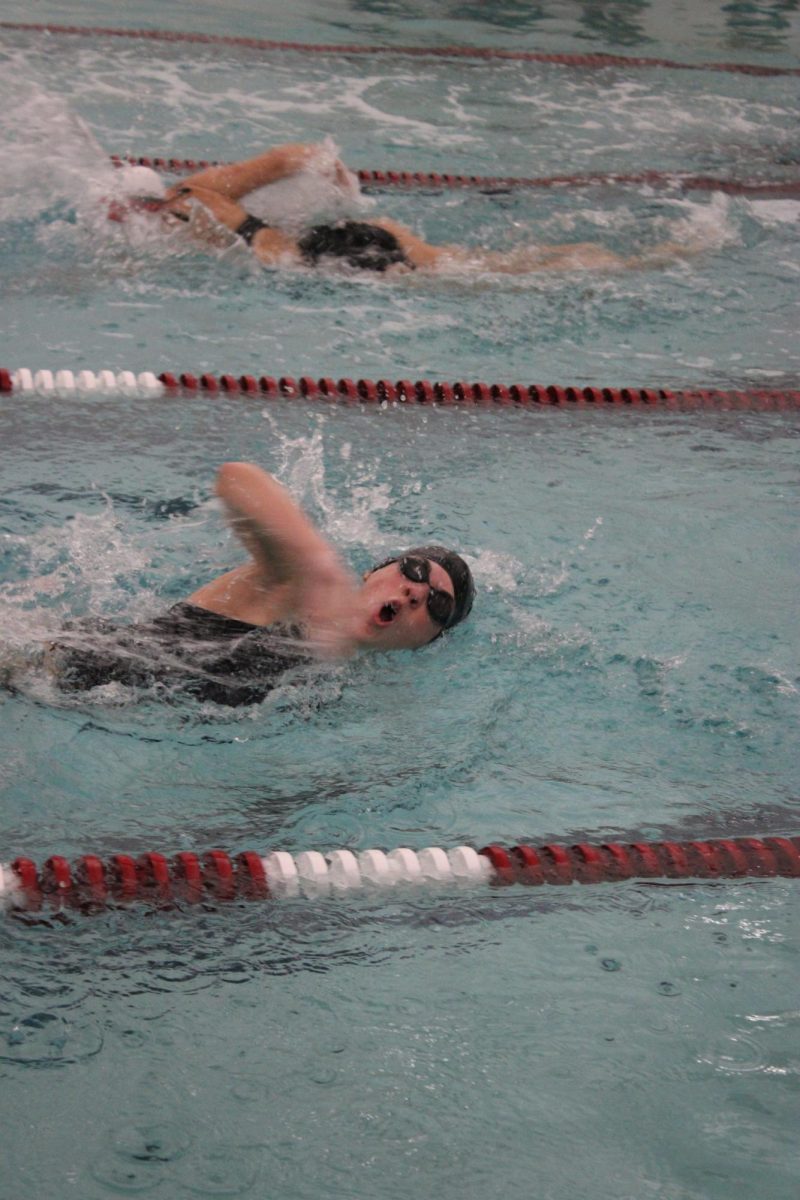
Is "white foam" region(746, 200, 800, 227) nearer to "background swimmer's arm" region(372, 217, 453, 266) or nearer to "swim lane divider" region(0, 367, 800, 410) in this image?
"background swimmer's arm" region(372, 217, 453, 266)

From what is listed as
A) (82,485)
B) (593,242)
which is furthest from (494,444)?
(593,242)

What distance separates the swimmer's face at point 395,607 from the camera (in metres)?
3.21

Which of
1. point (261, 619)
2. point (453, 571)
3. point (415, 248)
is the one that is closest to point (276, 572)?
point (261, 619)

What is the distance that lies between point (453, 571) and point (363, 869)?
929 millimetres

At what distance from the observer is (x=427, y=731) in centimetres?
Result: 322

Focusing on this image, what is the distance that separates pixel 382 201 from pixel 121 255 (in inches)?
63.1

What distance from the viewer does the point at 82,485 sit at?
416cm

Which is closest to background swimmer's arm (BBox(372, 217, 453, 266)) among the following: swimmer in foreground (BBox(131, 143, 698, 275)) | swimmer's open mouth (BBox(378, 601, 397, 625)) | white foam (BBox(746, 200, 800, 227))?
swimmer in foreground (BBox(131, 143, 698, 275))

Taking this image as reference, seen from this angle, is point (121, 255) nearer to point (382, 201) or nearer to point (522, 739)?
point (382, 201)

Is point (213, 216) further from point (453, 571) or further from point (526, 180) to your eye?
point (453, 571)

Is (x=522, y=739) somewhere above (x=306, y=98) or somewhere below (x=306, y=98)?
below

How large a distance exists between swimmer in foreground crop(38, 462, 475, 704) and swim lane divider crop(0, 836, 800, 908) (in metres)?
0.54

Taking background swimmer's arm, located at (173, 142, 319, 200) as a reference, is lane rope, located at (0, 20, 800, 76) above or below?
above

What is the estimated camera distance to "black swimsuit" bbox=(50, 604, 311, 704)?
300 centimetres
